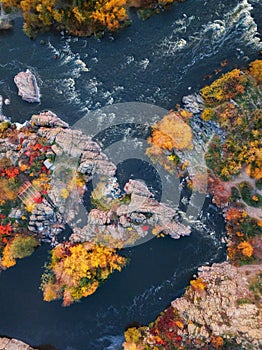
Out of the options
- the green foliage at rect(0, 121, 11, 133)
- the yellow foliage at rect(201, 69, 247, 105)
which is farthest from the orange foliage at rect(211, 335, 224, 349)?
the green foliage at rect(0, 121, 11, 133)

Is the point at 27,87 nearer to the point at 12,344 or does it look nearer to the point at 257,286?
the point at 12,344

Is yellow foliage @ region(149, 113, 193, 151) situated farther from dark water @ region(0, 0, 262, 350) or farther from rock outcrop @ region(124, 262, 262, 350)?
rock outcrop @ region(124, 262, 262, 350)

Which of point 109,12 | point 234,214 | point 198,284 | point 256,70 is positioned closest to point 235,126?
point 256,70

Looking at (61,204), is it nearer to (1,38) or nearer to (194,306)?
(194,306)

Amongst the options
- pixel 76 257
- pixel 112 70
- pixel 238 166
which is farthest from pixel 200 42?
pixel 76 257

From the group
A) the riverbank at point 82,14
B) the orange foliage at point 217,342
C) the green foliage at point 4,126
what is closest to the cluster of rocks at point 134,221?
the orange foliage at point 217,342

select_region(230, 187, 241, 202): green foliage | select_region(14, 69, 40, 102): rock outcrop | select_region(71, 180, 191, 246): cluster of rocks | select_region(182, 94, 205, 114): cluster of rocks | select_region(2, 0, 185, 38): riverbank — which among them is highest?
select_region(2, 0, 185, 38): riverbank

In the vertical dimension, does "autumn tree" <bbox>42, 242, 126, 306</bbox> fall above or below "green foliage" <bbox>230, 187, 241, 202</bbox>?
below
